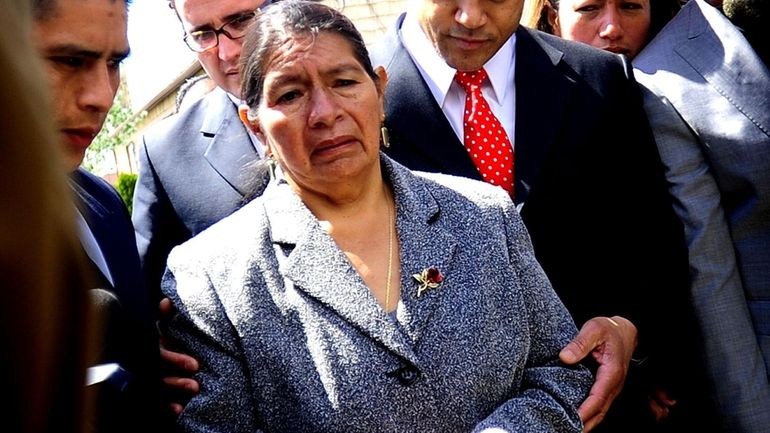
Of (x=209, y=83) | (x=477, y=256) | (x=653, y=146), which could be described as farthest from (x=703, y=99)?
(x=209, y=83)

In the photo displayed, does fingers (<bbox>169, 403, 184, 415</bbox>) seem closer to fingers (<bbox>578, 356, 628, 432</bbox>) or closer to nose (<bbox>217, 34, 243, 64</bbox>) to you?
fingers (<bbox>578, 356, 628, 432</bbox>)

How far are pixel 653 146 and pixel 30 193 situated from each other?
280cm

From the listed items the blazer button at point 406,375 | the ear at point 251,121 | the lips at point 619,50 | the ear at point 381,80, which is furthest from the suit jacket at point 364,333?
the lips at point 619,50

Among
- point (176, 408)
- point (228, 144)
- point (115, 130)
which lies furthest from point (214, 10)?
point (115, 130)

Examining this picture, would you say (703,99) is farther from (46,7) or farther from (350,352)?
(46,7)

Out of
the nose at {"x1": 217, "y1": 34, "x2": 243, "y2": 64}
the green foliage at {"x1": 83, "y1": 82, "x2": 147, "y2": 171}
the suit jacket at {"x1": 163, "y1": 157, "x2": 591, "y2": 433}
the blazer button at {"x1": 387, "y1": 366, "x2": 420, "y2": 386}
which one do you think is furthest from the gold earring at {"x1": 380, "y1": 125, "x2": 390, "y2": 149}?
the green foliage at {"x1": 83, "y1": 82, "x2": 147, "y2": 171}

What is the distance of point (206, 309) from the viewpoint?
8.25 ft

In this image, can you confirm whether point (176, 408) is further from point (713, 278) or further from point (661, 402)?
point (713, 278)

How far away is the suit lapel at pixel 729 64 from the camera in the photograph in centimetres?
341

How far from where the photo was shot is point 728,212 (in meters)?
3.43

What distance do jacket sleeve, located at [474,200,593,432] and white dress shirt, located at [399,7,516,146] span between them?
622 mm

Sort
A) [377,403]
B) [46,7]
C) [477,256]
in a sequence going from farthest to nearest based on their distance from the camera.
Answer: [477,256] → [377,403] → [46,7]

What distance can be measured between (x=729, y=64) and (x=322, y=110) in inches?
60.3

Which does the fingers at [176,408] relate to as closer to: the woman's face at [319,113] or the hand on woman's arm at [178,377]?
the hand on woman's arm at [178,377]
